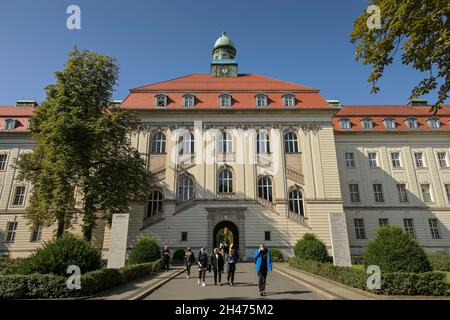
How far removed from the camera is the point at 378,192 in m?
34.7

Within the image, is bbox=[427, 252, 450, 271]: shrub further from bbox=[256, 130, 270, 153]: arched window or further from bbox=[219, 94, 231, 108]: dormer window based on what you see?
bbox=[219, 94, 231, 108]: dormer window

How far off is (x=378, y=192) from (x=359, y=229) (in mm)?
5556

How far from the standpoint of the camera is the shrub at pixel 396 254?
1009 centimetres

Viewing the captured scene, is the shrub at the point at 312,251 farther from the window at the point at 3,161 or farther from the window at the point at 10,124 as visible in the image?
the window at the point at 10,124

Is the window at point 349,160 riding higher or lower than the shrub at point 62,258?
higher

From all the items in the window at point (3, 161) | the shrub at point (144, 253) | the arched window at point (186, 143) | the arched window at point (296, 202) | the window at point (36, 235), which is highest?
the arched window at point (186, 143)

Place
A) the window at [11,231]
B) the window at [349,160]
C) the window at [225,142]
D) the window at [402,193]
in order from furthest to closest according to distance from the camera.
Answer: the window at [349,160], the window at [402,193], the window at [225,142], the window at [11,231]

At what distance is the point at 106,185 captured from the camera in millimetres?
22938

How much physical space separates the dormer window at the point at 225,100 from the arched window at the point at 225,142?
344 cm

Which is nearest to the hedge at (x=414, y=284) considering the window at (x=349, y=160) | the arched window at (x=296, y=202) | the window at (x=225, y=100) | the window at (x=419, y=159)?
the arched window at (x=296, y=202)

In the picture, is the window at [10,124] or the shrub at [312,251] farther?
the window at [10,124]

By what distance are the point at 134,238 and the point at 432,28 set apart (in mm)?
27427

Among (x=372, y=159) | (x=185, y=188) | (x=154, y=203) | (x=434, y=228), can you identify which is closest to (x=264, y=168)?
(x=185, y=188)

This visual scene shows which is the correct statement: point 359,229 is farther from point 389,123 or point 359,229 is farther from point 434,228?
point 389,123
